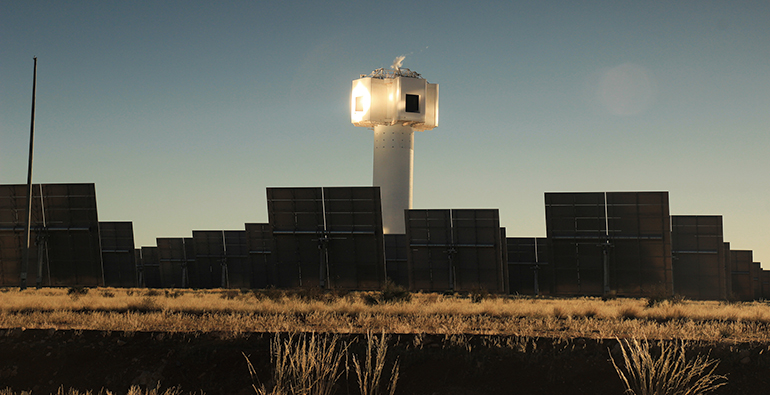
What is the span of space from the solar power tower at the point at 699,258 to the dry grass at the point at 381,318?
14.5 m

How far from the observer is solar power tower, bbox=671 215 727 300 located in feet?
112

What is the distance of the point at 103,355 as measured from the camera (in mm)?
13125

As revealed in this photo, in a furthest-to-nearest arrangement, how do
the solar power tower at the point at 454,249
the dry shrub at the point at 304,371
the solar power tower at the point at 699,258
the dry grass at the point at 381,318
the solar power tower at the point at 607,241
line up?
the solar power tower at the point at 699,258 < the solar power tower at the point at 454,249 < the solar power tower at the point at 607,241 < the dry grass at the point at 381,318 < the dry shrub at the point at 304,371

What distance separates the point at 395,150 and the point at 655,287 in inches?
1602

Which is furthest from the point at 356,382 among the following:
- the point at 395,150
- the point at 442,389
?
the point at 395,150

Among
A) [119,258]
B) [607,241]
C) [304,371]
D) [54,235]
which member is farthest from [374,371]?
[119,258]

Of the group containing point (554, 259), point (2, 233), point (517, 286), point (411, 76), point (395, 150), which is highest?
point (411, 76)

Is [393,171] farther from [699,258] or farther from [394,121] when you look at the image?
[699,258]

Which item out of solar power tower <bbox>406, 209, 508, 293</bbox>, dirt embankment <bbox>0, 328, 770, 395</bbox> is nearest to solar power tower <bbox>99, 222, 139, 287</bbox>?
solar power tower <bbox>406, 209, 508, 293</bbox>

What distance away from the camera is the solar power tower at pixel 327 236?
28.4 metres

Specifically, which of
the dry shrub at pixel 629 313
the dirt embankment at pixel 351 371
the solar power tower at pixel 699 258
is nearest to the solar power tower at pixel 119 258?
the dirt embankment at pixel 351 371

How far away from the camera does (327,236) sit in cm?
2900

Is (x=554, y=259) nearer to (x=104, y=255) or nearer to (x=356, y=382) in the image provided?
(x=356, y=382)

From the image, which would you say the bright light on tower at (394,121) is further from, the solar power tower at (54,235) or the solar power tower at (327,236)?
the solar power tower at (54,235)
